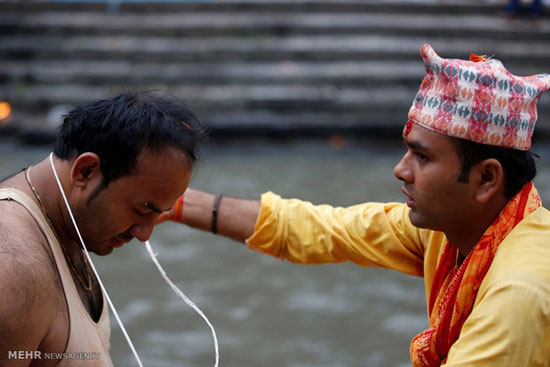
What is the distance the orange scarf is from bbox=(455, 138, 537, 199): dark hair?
62 mm

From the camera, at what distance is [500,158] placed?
2295 millimetres

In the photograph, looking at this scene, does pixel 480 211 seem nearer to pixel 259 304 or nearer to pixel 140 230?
pixel 140 230

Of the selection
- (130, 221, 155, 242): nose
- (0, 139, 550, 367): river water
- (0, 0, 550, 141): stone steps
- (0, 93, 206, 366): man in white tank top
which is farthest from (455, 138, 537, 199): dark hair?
(0, 0, 550, 141): stone steps

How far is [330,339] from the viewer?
5020 mm

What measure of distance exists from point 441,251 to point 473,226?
0.23m

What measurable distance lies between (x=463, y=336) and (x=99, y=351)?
3.64 feet

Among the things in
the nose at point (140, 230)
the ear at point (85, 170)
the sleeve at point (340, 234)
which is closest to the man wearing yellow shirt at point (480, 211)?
the sleeve at point (340, 234)

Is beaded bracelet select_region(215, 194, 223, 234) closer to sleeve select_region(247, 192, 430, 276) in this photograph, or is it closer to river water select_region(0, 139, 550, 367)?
sleeve select_region(247, 192, 430, 276)

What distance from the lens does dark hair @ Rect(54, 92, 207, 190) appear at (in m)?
2.11

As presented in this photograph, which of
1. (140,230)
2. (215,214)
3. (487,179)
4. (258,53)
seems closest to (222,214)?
(215,214)

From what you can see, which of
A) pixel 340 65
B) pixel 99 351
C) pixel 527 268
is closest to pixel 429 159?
pixel 527 268

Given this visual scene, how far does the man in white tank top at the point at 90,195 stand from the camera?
1996mm

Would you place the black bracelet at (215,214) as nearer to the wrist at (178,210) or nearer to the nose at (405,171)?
the wrist at (178,210)

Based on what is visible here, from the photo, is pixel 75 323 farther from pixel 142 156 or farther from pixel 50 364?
pixel 142 156
